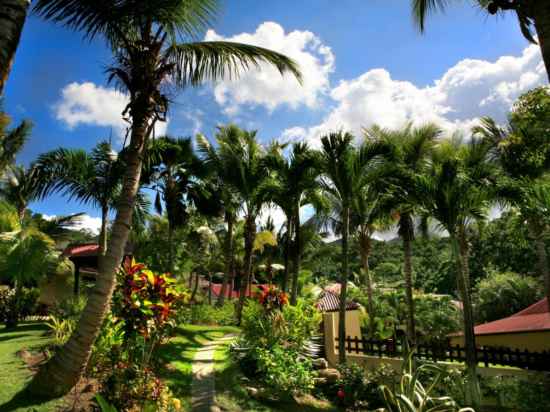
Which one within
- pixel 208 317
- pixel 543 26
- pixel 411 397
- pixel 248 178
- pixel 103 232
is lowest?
pixel 411 397

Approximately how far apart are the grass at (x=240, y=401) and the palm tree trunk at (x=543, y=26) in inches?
278

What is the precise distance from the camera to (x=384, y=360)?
1164 centimetres

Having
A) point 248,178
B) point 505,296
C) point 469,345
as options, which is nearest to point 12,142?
point 248,178

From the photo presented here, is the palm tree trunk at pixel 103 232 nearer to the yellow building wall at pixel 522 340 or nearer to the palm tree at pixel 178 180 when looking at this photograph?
the palm tree at pixel 178 180

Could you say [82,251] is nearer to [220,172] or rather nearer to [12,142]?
[12,142]

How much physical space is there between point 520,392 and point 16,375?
9.75 meters

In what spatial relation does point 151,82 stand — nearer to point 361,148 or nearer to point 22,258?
point 361,148

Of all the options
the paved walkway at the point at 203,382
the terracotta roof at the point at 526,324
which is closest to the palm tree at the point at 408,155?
the terracotta roof at the point at 526,324

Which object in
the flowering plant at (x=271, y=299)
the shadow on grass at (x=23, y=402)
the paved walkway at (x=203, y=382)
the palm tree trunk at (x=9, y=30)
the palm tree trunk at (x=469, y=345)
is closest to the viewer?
the palm tree trunk at (x=9, y=30)

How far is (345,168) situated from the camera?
11.1 metres

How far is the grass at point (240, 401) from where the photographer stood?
736 cm

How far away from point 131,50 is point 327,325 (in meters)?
9.73

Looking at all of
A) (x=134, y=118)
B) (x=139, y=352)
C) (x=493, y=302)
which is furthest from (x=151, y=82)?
(x=493, y=302)

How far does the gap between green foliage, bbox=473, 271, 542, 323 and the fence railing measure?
43.2ft
